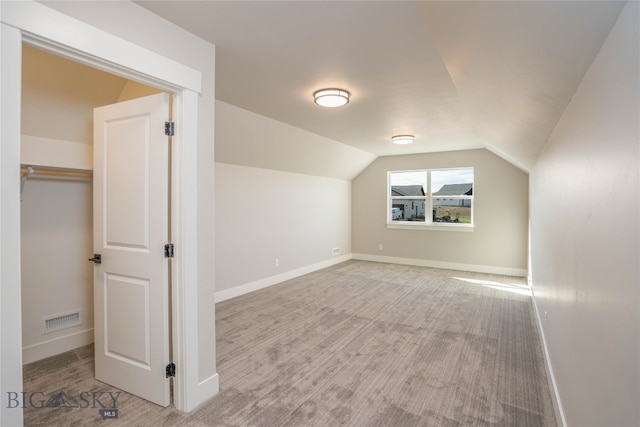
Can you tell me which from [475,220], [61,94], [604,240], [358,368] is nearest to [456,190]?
[475,220]

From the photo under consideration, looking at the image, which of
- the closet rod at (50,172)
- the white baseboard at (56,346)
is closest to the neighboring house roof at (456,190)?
the closet rod at (50,172)

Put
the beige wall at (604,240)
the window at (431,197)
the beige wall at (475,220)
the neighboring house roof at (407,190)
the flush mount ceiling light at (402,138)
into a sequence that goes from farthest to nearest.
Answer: the neighboring house roof at (407,190), the window at (431,197), the beige wall at (475,220), the flush mount ceiling light at (402,138), the beige wall at (604,240)

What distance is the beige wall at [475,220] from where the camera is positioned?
6.05 metres

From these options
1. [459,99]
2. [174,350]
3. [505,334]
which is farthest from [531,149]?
[174,350]

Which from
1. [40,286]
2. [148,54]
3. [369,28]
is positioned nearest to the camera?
[148,54]

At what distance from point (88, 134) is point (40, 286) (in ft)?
4.55

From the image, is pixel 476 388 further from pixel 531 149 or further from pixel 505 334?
pixel 531 149

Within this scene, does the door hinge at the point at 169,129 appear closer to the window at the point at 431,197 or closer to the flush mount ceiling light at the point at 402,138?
the flush mount ceiling light at the point at 402,138

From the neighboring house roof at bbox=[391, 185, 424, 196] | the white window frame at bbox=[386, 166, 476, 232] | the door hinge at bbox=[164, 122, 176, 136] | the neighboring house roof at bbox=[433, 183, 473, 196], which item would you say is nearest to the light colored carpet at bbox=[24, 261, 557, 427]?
the door hinge at bbox=[164, 122, 176, 136]

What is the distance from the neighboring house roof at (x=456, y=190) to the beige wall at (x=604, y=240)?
4.89 m

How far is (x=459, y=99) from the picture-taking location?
335 cm

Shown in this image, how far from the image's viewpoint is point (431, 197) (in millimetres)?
6988

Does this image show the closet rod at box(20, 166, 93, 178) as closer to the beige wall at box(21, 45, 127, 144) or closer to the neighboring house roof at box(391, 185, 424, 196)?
the beige wall at box(21, 45, 127, 144)

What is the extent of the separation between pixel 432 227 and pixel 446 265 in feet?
2.79
